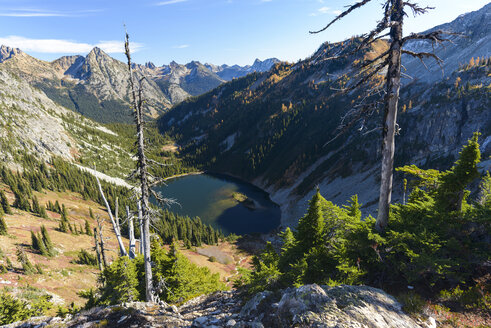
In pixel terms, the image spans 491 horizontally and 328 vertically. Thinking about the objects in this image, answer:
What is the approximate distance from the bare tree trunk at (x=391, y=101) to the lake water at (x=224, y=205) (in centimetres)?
6609

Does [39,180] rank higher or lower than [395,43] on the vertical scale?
lower

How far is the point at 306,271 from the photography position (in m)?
12.0

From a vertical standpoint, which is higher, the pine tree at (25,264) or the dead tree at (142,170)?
the dead tree at (142,170)

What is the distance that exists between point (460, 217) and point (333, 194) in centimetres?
8368

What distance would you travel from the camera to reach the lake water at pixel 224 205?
87.1 m

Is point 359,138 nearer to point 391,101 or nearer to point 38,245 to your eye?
point 391,101

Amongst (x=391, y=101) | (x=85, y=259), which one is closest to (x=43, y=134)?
(x=85, y=259)

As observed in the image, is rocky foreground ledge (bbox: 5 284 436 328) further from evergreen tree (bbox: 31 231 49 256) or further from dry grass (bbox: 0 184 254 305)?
evergreen tree (bbox: 31 231 49 256)

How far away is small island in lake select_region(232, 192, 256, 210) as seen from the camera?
336ft

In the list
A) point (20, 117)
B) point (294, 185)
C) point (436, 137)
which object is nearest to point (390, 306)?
point (436, 137)

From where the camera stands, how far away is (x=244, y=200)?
10831cm

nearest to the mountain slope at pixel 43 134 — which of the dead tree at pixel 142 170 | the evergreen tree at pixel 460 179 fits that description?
the dead tree at pixel 142 170

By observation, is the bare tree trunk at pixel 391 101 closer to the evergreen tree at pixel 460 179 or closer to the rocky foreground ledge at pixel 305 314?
the evergreen tree at pixel 460 179

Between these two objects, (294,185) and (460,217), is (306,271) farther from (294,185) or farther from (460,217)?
(294,185)
